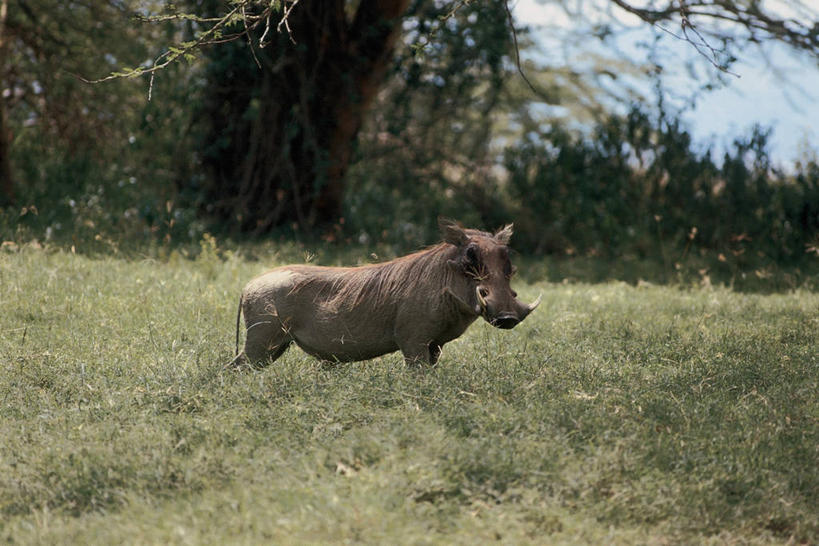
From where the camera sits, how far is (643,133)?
507 inches

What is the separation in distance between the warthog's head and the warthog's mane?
0.36 ft

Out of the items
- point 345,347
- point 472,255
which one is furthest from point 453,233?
point 345,347

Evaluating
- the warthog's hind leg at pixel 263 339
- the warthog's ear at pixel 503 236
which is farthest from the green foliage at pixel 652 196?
the warthog's hind leg at pixel 263 339

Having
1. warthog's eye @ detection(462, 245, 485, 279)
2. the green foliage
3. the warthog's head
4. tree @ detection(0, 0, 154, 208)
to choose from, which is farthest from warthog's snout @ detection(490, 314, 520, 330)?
tree @ detection(0, 0, 154, 208)

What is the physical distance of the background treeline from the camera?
11.6m

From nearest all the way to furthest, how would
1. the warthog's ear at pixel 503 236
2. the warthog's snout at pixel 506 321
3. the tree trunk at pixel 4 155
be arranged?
the warthog's snout at pixel 506 321, the warthog's ear at pixel 503 236, the tree trunk at pixel 4 155

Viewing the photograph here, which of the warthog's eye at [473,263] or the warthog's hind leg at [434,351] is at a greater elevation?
the warthog's eye at [473,263]

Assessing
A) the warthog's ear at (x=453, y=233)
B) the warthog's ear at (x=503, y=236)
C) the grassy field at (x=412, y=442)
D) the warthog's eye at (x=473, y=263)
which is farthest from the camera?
the warthog's ear at (x=503, y=236)

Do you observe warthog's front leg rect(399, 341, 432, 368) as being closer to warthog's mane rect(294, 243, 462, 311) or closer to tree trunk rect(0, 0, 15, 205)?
warthog's mane rect(294, 243, 462, 311)

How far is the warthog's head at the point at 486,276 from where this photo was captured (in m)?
4.73

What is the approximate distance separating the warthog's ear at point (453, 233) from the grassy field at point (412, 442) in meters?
0.72

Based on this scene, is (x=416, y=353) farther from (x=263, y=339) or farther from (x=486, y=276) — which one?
(x=263, y=339)

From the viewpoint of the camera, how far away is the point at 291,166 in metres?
12.1

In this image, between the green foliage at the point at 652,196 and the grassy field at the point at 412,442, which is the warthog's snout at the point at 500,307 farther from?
the green foliage at the point at 652,196
